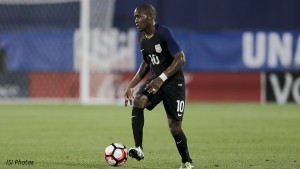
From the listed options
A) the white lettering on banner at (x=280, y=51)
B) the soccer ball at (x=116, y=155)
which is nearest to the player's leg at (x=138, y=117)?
the soccer ball at (x=116, y=155)

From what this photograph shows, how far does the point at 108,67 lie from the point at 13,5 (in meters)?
3.56

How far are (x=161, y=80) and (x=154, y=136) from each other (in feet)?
16.5

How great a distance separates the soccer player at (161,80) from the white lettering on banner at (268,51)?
1473cm

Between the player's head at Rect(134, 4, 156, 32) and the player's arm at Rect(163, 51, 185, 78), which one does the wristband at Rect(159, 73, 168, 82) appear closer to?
the player's arm at Rect(163, 51, 185, 78)

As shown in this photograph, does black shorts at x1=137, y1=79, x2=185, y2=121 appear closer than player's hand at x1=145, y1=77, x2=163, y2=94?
No

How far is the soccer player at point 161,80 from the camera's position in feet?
28.8

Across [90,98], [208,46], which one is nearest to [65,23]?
[90,98]

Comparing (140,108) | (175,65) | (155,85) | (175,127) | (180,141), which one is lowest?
(180,141)

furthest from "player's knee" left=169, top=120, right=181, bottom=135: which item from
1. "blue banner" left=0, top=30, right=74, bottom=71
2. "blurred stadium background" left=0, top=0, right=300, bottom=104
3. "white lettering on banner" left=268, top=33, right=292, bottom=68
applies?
"white lettering on banner" left=268, top=33, right=292, bottom=68

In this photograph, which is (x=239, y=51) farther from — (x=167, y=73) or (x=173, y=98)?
(x=167, y=73)

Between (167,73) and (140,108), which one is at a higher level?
(167,73)

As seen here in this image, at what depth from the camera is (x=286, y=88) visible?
914 inches

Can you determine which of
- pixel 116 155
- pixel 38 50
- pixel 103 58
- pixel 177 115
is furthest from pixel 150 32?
pixel 38 50

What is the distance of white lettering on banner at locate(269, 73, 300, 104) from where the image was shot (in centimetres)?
2309
